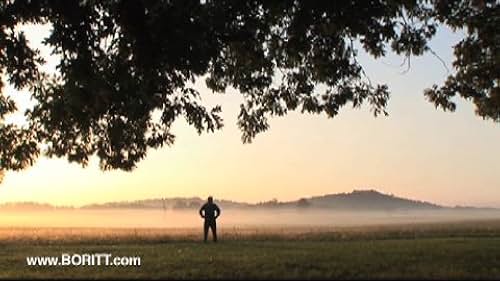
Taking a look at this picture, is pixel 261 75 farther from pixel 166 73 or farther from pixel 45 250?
pixel 45 250

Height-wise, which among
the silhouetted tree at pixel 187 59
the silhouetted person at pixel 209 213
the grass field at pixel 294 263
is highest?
the silhouetted tree at pixel 187 59

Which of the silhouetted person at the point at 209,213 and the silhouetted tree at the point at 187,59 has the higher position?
the silhouetted tree at the point at 187,59

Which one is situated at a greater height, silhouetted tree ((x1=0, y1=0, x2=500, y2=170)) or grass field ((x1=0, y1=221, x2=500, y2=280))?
silhouetted tree ((x1=0, y1=0, x2=500, y2=170))

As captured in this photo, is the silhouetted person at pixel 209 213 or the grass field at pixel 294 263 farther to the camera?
the silhouetted person at pixel 209 213

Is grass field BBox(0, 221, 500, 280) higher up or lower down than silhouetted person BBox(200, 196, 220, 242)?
lower down

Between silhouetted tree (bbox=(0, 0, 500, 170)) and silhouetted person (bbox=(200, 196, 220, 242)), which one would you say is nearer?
silhouetted tree (bbox=(0, 0, 500, 170))

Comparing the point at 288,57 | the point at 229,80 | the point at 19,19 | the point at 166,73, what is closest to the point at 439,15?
the point at 288,57

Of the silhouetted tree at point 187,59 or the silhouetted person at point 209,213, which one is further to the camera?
the silhouetted person at point 209,213

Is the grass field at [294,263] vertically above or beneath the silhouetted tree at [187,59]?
beneath

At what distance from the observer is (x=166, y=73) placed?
23391mm

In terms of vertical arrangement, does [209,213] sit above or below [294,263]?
above

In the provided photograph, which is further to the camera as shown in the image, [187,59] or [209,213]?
[209,213]

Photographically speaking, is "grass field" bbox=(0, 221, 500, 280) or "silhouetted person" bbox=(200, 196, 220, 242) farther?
"silhouetted person" bbox=(200, 196, 220, 242)

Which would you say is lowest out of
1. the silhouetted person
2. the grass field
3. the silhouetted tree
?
the grass field
